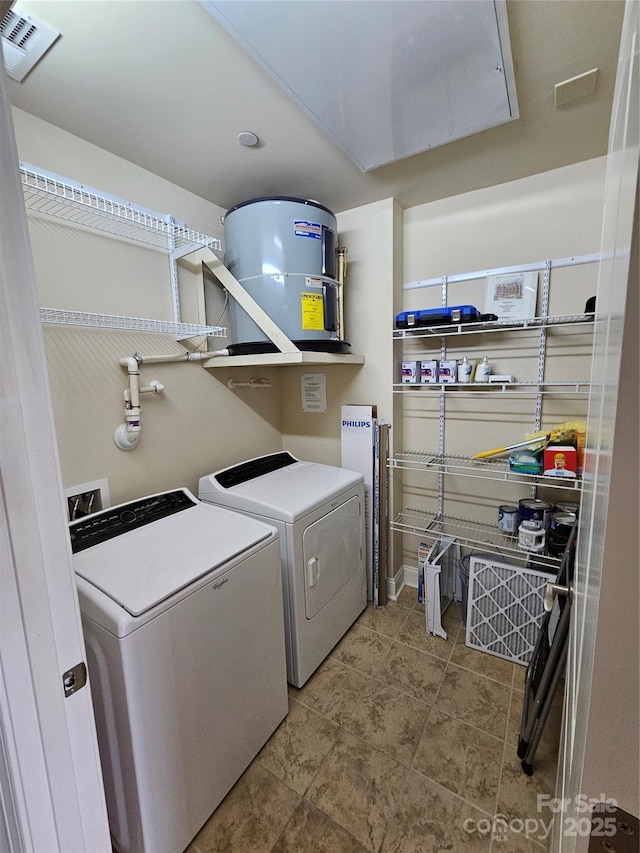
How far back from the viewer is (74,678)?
603 mm

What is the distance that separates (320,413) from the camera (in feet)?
8.02

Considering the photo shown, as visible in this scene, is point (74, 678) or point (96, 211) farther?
point (96, 211)

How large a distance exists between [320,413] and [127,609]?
5.54ft

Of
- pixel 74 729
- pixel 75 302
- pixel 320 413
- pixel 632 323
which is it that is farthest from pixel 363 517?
pixel 632 323

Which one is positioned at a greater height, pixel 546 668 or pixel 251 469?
pixel 251 469

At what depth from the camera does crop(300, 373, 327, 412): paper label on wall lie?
2.40 metres

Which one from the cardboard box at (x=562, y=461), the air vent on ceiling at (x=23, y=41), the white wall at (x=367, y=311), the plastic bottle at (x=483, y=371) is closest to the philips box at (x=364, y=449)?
the white wall at (x=367, y=311)

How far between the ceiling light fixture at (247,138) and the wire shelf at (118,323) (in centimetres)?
79

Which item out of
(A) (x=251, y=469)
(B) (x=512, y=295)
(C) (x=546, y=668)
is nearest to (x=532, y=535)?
(C) (x=546, y=668)

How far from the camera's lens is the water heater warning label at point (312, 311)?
1.78 metres

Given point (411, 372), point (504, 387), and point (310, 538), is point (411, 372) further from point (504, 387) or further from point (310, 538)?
point (310, 538)

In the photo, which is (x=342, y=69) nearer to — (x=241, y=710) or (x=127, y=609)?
(x=127, y=609)

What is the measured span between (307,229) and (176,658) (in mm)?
1829

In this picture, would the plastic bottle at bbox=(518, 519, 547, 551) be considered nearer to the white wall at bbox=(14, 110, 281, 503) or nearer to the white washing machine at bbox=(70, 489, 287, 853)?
the white washing machine at bbox=(70, 489, 287, 853)
